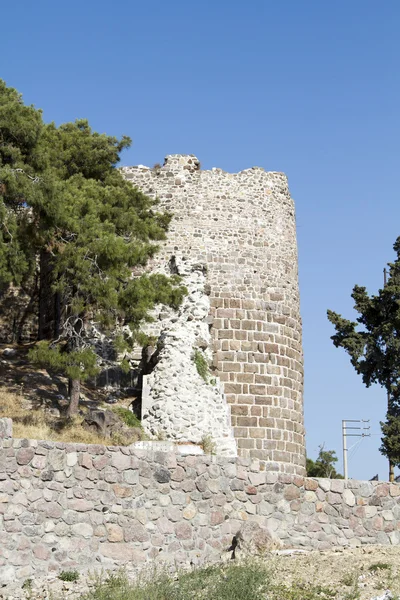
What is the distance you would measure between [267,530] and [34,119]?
1205 centimetres

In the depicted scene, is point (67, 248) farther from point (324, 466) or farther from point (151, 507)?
point (324, 466)

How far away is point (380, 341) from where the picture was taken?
32.3 m

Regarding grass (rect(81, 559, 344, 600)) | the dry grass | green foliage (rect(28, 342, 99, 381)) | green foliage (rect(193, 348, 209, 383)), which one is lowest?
grass (rect(81, 559, 344, 600))

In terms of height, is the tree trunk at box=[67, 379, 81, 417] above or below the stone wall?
above

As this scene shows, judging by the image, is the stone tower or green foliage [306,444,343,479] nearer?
Result: the stone tower

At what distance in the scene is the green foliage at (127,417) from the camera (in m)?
22.5

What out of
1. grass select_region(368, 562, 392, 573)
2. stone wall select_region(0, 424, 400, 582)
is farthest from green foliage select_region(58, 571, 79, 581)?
grass select_region(368, 562, 392, 573)

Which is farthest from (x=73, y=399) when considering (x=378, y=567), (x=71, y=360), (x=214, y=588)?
(x=378, y=567)

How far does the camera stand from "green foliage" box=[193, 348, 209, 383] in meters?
23.5

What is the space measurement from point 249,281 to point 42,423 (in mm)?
9007

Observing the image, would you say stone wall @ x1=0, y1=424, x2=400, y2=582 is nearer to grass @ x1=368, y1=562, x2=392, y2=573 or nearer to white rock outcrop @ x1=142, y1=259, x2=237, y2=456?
grass @ x1=368, y1=562, x2=392, y2=573

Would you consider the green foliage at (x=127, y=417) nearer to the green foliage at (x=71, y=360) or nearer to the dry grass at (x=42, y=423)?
the dry grass at (x=42, y=423)

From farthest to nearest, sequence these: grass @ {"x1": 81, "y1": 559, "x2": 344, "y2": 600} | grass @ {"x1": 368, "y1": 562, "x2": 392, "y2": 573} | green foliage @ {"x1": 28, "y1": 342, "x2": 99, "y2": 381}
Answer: green foliage @ {"x1": 28, "y1": 342, "x2": 99, "y2": 381}
grass @ {"x1": 368, "y1": 562, "x2": 392, "y2": 573}
grass @ {"x1": 81, "y1": 559, "x2": 344, "y2": 600}

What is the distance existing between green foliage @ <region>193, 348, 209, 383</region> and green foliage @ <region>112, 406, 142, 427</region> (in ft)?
6.54
